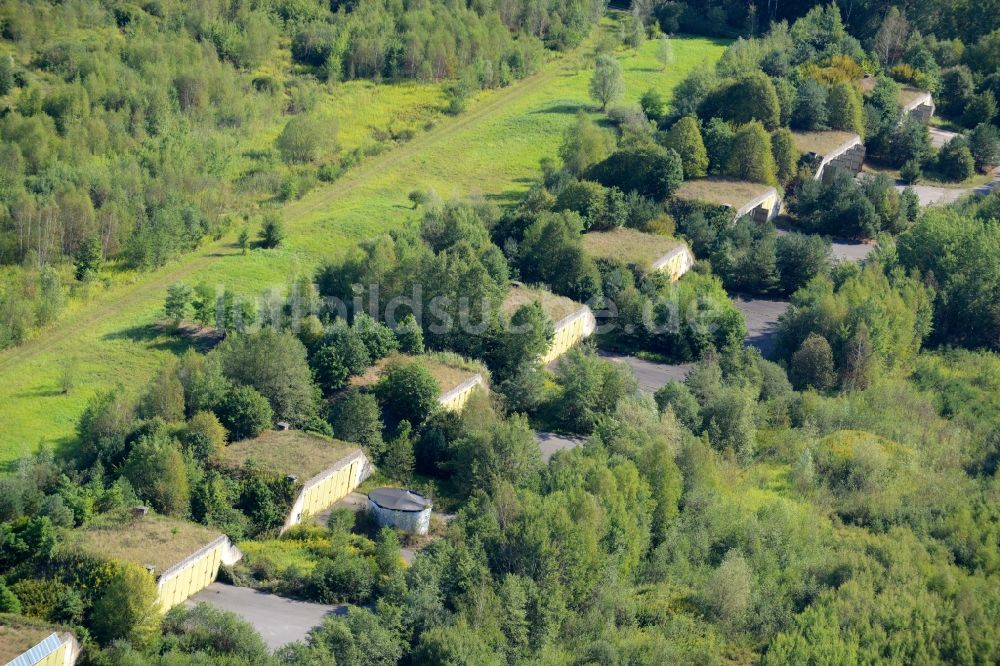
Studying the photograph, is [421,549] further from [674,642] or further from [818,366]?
[818,366]

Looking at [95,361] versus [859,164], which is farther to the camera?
[859,164]

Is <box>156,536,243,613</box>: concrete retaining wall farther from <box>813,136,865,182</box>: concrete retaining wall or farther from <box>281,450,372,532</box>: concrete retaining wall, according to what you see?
<box>813,136,865,182</box>: concrete retaining wall

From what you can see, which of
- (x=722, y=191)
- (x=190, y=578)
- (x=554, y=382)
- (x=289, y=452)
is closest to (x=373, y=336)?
(x=554, y=382)

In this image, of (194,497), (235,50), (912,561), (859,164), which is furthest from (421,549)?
(235,50)

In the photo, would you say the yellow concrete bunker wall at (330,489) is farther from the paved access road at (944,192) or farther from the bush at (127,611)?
the paved access road at (944,192)

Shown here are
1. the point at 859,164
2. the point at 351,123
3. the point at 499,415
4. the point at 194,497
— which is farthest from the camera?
the point at 351,123

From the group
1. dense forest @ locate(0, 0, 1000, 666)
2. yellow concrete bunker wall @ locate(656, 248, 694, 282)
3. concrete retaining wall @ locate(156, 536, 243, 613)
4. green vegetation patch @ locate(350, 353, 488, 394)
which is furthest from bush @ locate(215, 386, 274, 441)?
yellow concrete bunker wall @ locate(656, 248, 694, 282)
